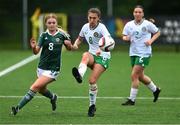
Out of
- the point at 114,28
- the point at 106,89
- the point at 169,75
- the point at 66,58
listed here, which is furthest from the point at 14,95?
the point at 114,28

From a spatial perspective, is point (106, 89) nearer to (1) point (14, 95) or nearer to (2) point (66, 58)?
(1) point (14, 95)

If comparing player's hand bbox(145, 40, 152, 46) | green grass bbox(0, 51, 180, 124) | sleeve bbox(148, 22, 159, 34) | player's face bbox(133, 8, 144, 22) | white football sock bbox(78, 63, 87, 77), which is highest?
player's face bbox(133, 8, 144, 22)

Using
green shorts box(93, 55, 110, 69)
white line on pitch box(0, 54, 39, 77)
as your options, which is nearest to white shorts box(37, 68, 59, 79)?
green shorts box(93, 55, 110, 69)

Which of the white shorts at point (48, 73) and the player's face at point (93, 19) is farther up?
the player's face at point (93, 19)

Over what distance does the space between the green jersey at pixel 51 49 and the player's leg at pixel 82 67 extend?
1.63 ft

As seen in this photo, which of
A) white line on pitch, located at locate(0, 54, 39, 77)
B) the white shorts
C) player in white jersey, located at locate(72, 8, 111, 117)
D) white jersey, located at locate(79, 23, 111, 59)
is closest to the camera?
the white shorts

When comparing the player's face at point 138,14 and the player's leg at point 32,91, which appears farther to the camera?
the player's face at point 138,14

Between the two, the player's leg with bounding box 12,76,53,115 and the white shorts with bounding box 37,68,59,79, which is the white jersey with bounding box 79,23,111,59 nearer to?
the white shorts with bounding box 37,68,59,79

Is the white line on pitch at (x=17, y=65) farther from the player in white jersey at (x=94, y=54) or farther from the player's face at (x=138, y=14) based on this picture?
the player in white jersey at (x=94, y=54)

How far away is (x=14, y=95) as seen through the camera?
679 inches

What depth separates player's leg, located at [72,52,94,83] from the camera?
12922 mm

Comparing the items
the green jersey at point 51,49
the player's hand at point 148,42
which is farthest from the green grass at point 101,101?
the player's hand at point 148,42

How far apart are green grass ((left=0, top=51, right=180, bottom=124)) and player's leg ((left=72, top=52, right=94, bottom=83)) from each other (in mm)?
770

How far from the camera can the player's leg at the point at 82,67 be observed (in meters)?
12.9
